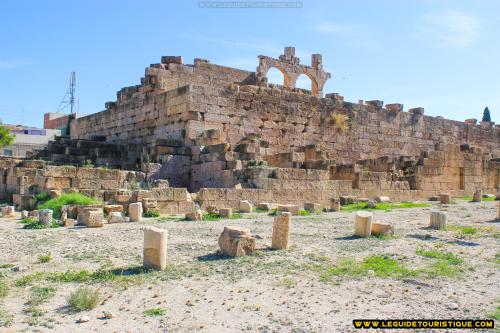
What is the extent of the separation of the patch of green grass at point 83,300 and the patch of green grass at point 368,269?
2.53m

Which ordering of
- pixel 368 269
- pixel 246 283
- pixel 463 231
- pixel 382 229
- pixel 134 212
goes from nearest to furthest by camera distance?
pixel 246 283 → pixel 368 269 → pixel 382 229 → pixel 463 231 → pixel 134 212

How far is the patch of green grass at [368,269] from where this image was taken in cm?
614

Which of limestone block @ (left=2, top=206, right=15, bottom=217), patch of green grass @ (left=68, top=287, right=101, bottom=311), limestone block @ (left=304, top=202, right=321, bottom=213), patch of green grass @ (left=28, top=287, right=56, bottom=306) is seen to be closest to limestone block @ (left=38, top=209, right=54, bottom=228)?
limestone block @ (left=2, top=206, right=15, bottom=217)

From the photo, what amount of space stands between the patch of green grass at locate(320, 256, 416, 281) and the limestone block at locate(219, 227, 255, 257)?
1.26 meters

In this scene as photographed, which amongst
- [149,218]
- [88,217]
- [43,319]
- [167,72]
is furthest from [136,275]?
[167,72]

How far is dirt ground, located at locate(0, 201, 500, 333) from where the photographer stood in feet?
15.4

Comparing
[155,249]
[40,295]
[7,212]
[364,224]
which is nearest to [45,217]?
[7,212]

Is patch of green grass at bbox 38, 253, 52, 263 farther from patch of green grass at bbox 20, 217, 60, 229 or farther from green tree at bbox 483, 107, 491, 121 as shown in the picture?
green tree at bbox 483, 107, 491, 121

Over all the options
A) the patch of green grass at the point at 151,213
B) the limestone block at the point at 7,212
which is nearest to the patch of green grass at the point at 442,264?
the patch of green grass at the point at 151,213

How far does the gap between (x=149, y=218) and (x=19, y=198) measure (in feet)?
12.4

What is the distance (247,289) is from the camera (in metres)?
5.54

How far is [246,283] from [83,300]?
1.76 m

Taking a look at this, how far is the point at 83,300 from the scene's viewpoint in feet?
16.1

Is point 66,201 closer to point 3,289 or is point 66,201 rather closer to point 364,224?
point 3,289
